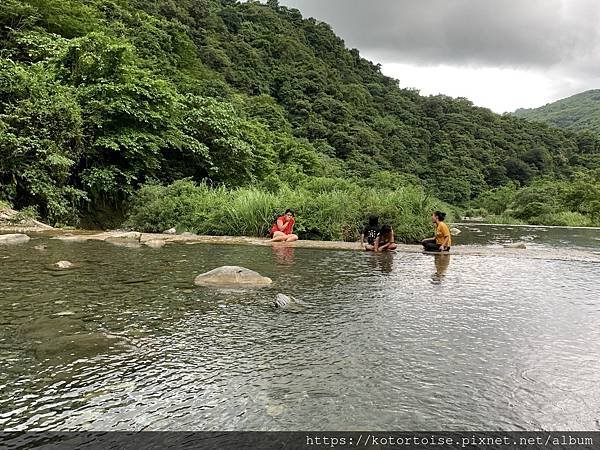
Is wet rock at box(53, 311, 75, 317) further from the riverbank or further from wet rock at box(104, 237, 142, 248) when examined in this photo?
the riverbank

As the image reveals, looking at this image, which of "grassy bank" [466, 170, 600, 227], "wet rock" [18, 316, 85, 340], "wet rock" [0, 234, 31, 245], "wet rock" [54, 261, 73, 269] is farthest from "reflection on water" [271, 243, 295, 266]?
"grassy bank" [466, 170, 600, 227]

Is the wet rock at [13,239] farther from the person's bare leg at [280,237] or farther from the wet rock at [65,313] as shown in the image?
the wet rock at [65,313]

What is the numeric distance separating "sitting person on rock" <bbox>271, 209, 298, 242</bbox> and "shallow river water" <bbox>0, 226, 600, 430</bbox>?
5313 mm

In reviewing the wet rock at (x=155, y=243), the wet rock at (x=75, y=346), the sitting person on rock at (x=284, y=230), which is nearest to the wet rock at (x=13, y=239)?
the wet rock at (x=155, y=243)

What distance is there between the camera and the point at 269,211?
597 inches

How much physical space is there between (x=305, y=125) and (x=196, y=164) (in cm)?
3834

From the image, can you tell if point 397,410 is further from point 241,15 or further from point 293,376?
point 241,15

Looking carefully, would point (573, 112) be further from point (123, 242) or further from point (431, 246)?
point (123, 242)

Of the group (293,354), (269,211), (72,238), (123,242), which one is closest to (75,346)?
(293,354)

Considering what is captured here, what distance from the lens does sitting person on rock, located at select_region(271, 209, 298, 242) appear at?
13.4 meters

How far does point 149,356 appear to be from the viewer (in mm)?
Result: 4160

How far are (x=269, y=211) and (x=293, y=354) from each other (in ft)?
36.2

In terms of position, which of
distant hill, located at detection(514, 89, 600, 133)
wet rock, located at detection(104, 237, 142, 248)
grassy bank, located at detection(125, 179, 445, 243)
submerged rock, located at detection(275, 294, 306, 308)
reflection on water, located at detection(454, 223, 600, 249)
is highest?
distant hill, located at detection(514, 89, 600, 133)

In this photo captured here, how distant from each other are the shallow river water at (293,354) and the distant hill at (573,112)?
9862 cm
